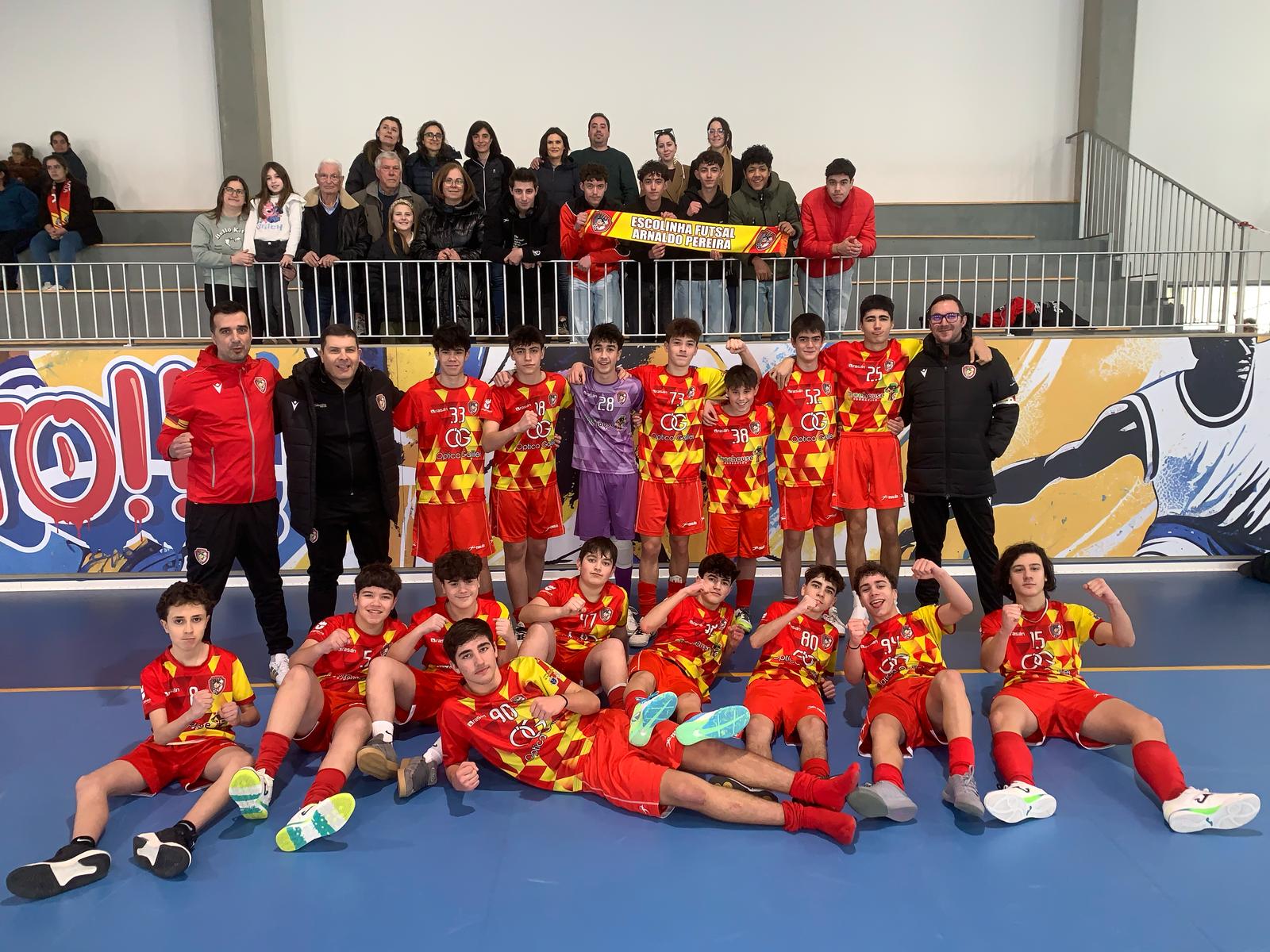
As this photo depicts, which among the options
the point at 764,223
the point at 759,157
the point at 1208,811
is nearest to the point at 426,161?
the point at 759,157

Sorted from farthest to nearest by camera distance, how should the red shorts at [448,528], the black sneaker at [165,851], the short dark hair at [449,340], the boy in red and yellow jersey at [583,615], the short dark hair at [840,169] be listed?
1. the short dark hair at [840,169]
2. the red shorts at [448,528]
3. the short dark hair at [449,340]
4. the boy in red and yellow jersey at [583,615]
5. the black sneaker at [165,851]

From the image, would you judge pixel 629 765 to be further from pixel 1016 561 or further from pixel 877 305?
pixel 877 305

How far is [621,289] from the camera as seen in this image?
28.4 feet

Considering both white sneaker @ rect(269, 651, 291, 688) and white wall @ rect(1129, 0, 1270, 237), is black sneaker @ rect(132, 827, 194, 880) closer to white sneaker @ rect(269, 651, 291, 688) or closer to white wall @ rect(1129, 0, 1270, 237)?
white sneaker @ rect(269, 651, 291, 688)

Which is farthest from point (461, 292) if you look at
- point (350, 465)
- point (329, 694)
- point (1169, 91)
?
point (1169, 91)

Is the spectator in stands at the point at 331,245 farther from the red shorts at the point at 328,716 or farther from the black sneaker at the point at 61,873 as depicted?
the black sneaker at the point at 61,873

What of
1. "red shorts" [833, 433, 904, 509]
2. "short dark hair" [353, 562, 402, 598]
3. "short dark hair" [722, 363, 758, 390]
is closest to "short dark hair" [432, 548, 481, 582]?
"short dark hair" [353, 562, 402, 598]

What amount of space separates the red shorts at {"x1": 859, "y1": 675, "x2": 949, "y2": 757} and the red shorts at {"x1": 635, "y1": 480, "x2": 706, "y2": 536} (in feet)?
7.63

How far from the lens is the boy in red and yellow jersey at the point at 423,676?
487 cm

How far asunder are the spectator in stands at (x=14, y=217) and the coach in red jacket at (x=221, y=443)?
285 inches

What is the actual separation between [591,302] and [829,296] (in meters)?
2.32

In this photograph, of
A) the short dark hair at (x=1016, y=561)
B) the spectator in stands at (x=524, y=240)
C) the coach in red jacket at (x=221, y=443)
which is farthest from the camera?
A: the spectator in stands at (x=524, y=240)

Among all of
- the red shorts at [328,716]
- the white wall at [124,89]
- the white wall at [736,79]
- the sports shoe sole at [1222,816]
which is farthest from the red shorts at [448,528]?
the white wall at [124,89]

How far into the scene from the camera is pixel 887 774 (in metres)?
4.64
